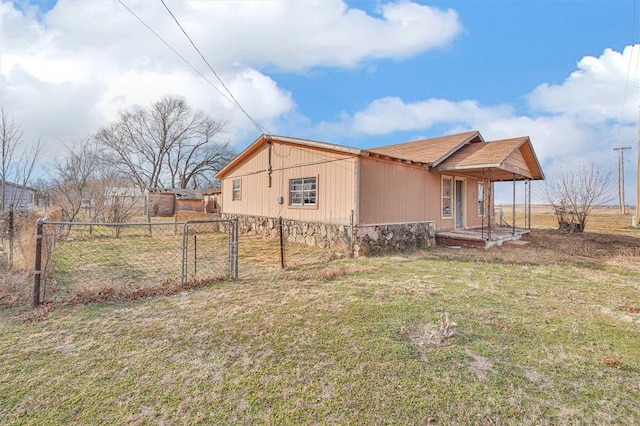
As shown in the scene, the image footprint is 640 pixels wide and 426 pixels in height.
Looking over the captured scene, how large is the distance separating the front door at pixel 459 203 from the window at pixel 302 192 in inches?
236

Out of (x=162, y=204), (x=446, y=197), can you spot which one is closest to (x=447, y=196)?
(x=446, y=197)

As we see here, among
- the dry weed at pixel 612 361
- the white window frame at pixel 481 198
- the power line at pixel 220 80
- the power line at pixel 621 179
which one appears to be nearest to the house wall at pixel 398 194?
the white window frame at pixel 481 198

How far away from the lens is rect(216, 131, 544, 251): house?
870 centimetres

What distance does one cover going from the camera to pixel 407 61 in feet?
39.2

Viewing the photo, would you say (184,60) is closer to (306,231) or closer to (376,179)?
(306,231)

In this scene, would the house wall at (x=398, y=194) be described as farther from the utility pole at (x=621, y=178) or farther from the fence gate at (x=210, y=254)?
the utility pole at (x=621, y=178)

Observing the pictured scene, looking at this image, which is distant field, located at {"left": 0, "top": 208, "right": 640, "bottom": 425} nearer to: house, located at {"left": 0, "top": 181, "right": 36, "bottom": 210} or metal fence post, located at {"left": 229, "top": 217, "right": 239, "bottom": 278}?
metal fence post, located at {"left": 229, "top": 217, "right": 239, "bottom": 278}

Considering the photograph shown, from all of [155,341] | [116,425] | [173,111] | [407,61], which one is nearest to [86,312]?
[155,341]

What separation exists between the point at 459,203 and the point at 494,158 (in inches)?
126

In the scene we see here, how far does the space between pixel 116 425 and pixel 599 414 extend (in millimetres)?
3119

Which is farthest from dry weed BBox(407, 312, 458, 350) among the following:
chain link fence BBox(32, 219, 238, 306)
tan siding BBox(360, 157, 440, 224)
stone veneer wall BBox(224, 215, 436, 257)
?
tan siding BBox(360, 157, 440, 224)

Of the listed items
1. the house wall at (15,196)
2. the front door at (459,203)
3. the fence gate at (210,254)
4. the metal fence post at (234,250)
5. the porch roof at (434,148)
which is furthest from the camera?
the front door at (459,203)

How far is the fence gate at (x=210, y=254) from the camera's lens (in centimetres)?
534

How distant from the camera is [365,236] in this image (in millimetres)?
8570
